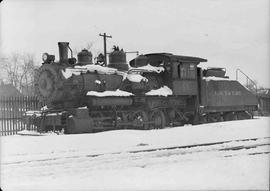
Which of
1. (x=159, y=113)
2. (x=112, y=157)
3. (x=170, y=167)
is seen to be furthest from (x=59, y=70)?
(x=170, y=167)

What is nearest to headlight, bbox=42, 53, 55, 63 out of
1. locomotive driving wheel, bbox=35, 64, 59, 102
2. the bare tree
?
locomotive driving wheel, bbox=35, 64, 59, 102

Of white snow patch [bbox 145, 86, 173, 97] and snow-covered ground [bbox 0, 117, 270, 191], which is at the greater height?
white snow patch [bbox 145, 86, 173, 97]

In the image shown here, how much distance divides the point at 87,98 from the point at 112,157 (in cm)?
637

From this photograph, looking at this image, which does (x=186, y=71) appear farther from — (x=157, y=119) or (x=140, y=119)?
(x=140, y=119)

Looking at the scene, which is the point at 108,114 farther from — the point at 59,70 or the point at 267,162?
the point at 267,162

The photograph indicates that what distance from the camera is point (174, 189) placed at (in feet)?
21.5

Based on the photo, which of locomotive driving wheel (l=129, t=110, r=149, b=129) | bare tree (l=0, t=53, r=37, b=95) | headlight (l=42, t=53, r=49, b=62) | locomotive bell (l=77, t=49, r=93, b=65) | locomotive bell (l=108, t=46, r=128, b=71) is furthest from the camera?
bare tree (l=0, t=53, r=37, b=95)

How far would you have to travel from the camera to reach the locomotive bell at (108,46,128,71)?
18.0 metres

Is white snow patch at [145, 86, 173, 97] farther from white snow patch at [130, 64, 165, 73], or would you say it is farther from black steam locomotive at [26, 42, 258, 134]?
white snow patch at [130, 64, 165, 73]

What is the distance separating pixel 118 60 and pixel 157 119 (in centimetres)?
322

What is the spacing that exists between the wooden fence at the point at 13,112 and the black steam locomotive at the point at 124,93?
6.48ft

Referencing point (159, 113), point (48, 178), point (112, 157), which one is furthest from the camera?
point (159, 113)

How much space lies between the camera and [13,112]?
19.1 meters

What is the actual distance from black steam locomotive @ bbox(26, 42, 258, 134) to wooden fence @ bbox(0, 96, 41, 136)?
1.97m
